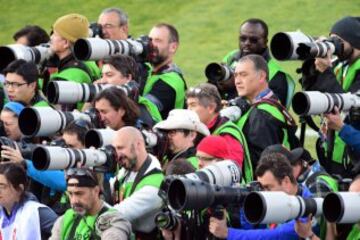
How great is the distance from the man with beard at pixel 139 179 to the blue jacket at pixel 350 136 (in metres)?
1.20

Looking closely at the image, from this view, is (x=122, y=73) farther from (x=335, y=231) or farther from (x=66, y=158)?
(x=335, y=231)

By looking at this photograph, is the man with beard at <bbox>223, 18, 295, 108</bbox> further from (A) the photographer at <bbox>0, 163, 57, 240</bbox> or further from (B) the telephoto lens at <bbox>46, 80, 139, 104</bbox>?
(A) the photographer at <bbox>0, 163, 57, 240</bbox>

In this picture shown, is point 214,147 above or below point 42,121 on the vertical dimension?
below

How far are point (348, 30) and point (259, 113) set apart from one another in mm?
822

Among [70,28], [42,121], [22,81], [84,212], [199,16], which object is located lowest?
[199,16]

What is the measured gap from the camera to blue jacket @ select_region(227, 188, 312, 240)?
8.48 metres

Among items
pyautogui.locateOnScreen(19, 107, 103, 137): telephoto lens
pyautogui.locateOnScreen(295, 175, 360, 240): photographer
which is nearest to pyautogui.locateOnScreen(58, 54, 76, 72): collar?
pyautogui.locateOnScreen(19, 107, 103, 137): telephoto lens

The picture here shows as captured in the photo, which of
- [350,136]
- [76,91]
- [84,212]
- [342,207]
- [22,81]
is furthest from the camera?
[22,81]

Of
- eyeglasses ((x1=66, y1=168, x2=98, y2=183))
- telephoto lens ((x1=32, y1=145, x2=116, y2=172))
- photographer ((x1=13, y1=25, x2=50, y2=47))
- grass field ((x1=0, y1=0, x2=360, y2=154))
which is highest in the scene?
photographer ((x1=13, y1=25, x2=50, y2=47))

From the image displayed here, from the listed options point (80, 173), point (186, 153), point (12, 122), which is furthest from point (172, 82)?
point (80, 173)

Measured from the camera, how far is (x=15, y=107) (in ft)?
34.9

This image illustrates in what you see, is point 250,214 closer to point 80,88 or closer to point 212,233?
point 212,233

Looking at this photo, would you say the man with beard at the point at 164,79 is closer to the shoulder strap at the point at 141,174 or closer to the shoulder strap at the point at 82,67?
the shoulder strap at the point at 82,67

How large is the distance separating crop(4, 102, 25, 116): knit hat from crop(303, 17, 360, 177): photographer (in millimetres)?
2020
